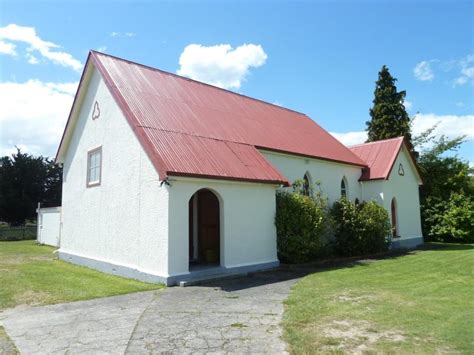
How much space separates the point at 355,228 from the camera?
17.3 meters

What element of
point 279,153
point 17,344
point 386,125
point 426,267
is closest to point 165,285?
point 17,344

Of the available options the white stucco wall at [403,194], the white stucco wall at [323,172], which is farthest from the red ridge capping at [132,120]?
the white stucco wall at [403,194]

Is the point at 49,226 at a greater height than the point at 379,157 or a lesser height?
lesser

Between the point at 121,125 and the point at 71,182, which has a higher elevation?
the point at 121,125

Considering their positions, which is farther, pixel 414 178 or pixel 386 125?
pixel 386 125

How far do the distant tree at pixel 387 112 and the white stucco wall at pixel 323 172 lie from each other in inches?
479

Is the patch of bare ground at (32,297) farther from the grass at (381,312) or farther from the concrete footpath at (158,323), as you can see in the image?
the grass at (381,312)

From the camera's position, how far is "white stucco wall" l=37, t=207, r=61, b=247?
23.6 meters

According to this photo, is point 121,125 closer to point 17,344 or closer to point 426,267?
point 17,344

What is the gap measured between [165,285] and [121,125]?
601 cm

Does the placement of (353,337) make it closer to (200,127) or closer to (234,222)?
(234,222)

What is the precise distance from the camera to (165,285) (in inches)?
411

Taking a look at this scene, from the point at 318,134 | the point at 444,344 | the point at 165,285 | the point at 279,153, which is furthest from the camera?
the point at 318,134

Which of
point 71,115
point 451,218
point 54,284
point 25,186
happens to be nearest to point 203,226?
point 54,284
